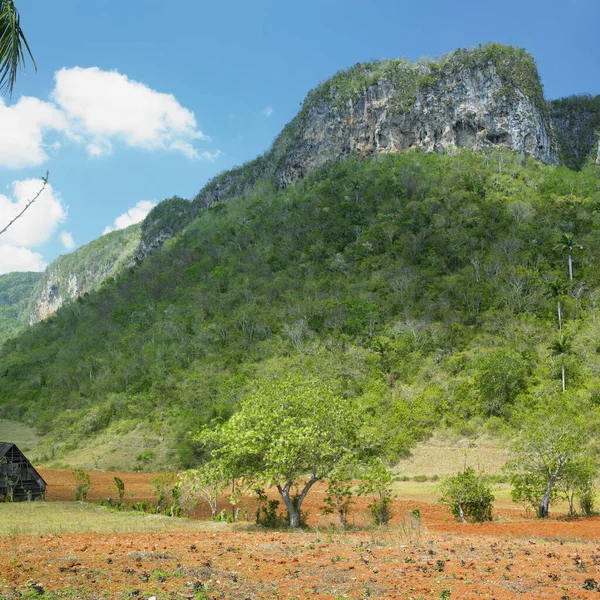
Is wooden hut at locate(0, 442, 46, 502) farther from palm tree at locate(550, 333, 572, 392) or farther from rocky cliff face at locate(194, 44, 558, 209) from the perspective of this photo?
rocky cliff face at locate(194, 44, 558, 209)

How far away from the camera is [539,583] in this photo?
348 inches

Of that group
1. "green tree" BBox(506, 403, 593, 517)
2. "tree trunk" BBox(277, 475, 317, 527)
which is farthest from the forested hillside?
"tree trunk" BBox(277, 475, 317, 527)

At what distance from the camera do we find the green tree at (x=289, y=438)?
16.5 metres

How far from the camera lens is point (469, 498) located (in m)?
20.9

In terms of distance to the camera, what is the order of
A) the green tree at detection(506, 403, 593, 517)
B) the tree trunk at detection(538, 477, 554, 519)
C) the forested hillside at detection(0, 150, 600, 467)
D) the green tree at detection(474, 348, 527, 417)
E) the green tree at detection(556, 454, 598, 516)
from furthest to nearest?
the forested hillside at detection(0, 150, 600, 467)
the green tree at detection(474, 348, 527, 417)
the tree trunk at detection(538, 477, 554, 519)
the green tree at detection(556, 454, 598, 516)
the green tree at detection(506, 403, 593, 517)

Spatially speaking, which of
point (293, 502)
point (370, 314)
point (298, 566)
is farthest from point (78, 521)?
point (370, 314)

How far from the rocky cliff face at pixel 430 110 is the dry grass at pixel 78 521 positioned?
329 ft

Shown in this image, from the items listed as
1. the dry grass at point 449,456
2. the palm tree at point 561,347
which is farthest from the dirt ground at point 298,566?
the palm tree at point 561,347

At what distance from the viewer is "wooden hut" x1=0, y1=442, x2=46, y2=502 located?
30.9 meters

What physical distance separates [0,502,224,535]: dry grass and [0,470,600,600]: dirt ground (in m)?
3.40

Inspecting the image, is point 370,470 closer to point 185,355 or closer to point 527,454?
point 527,454

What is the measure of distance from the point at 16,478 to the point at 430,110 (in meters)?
105

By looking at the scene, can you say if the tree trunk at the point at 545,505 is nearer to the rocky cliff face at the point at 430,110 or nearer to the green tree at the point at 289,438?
the green tree at the point at 289,438

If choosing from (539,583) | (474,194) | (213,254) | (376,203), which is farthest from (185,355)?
(539,583)
